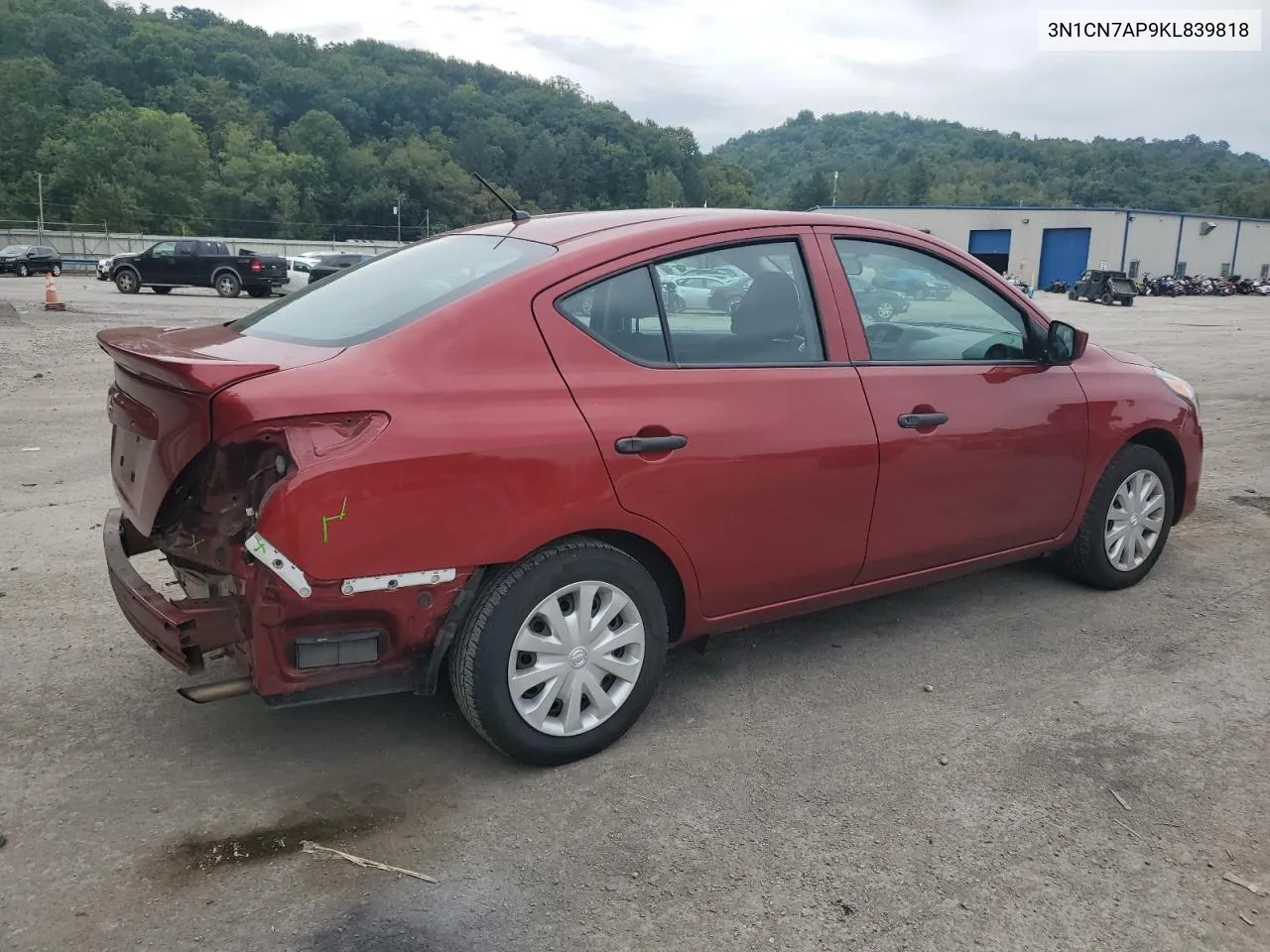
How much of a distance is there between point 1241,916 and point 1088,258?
67139 mm

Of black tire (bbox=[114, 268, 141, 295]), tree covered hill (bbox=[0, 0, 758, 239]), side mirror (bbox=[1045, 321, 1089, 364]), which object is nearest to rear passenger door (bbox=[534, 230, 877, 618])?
side mirror (bbox=[1045, 321, 1089, 364])

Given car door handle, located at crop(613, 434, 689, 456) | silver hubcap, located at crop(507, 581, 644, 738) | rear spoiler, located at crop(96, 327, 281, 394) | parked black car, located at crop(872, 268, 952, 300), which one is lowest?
silver hubcap, located at crop(507, 581, 644, 738)

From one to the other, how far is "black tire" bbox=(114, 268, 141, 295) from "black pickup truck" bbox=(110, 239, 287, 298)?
29mm

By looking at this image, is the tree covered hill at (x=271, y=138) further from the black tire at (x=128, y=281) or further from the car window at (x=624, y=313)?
the car window at (x=624, y=313)

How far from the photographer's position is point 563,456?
2.89 meters

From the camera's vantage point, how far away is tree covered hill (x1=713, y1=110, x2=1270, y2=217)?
102 m

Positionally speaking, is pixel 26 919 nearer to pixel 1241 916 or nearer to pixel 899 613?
pixel 1241 916

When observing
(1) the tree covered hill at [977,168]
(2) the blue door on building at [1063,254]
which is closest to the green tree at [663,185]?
(1) the tree covered hill at [977,168]

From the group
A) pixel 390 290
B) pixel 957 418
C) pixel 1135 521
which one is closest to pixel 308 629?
pixel 390 290

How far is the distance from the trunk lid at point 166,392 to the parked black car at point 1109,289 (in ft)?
151

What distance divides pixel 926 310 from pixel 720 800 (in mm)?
2157

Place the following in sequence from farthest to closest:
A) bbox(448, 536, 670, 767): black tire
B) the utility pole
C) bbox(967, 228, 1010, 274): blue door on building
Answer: bbox(967, 228, 1010, 274): blue door on building, the utility pole, bbox(448, 536, 670, 767): black tire

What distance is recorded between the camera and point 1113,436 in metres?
4.38

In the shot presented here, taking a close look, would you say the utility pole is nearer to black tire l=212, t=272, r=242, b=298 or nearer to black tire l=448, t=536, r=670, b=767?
black tire l=212, t=272, r=242, b=298
